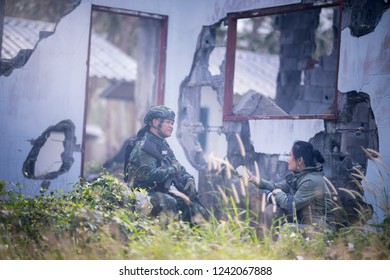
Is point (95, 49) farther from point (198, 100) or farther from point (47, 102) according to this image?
point (47, 102)

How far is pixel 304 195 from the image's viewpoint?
6559 millimetres

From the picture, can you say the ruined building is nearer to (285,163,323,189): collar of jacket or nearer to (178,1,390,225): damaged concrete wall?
(178,1,390,225): damaged concrete wall

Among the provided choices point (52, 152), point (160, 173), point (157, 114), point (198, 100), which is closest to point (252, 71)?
point (198, 100)

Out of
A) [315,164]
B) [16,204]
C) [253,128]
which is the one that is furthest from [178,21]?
[16,204]

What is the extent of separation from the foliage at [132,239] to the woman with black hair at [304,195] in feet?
1.07

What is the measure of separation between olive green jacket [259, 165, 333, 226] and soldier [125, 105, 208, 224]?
1.12 m

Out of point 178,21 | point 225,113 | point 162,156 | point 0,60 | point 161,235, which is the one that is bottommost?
point 161,235

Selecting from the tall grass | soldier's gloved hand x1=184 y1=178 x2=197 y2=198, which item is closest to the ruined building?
soldier's gloved hand x1=184 y1=178 x2=197 y2=198

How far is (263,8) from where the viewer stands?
8.39m

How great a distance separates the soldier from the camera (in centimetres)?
723

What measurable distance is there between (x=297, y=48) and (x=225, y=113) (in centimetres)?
411

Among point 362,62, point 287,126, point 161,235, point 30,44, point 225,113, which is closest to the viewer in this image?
point 161,235

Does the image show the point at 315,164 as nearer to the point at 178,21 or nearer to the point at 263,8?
the point at 263,8

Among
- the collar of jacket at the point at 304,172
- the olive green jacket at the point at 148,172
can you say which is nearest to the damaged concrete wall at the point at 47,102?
the olive green jacket at the point at 148,172
